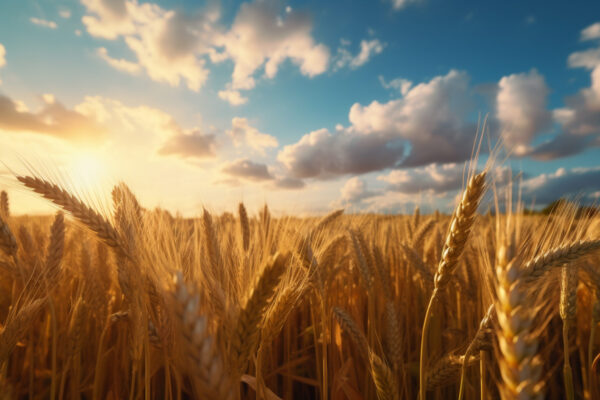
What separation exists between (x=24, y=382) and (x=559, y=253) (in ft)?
11.1

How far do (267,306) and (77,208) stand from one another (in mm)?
960

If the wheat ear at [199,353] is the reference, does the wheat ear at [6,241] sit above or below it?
above

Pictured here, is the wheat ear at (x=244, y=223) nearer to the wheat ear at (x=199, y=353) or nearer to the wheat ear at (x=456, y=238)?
the wheat ear at (x=456, y=238)

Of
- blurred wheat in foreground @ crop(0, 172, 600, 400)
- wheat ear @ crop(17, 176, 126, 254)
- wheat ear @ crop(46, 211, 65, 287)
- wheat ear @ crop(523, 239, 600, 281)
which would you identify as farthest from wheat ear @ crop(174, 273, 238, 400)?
wheat ear @ crop(46, 211, 65, 287)

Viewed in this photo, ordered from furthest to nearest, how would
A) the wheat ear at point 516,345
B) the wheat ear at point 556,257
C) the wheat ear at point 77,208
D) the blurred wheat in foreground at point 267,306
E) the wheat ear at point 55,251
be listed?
the wheat ear at point 55,251
the wheat ear at point 77,208
the wheat ear at point 556,257
the blurred wheat in foreground at point 267,306
the wheat ear at point 516,345

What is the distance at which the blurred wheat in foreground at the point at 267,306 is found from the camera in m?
0.87

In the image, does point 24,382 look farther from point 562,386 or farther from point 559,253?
point 562,386

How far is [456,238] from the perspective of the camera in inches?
48.3

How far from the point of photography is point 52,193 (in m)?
1.39

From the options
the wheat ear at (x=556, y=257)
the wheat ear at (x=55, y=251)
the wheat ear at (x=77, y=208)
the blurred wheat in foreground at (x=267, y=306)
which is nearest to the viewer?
the blurred wheat in foreground at (x=267, y=306)

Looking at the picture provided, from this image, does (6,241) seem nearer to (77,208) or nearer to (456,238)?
(77,208)

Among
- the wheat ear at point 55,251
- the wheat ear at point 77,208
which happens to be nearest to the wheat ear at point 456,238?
the wheat ear at point 77,208

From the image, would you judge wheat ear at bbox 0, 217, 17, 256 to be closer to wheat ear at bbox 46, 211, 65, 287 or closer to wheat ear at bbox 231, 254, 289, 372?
wheat ear at bbox 46, 211, 65, 287

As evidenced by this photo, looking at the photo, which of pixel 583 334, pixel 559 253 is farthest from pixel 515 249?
pixel 583 334
